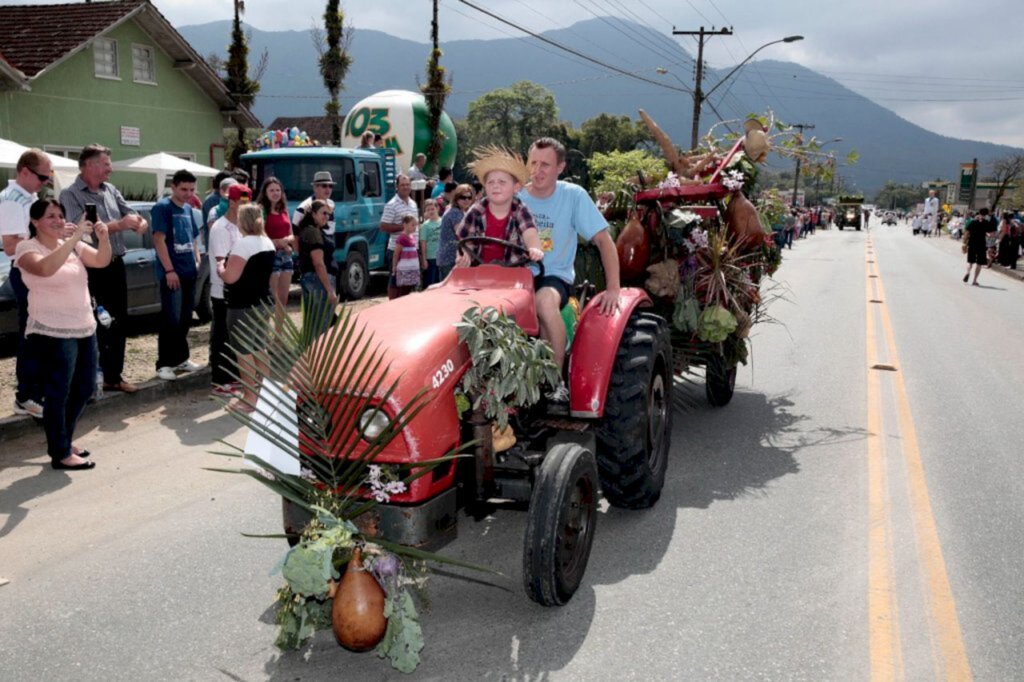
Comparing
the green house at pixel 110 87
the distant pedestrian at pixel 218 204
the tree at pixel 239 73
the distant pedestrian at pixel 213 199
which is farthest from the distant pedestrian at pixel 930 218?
the distant pedestrian at pixel 218 204

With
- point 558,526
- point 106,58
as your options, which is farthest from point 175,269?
point 106,58

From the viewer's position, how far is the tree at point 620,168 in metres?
6.89

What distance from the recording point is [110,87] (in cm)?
2573

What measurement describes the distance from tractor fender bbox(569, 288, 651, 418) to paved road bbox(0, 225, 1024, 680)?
2.59 ft

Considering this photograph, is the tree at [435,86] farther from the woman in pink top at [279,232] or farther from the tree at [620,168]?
the tree at [620,168]

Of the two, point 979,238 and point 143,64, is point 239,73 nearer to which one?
point 143,64

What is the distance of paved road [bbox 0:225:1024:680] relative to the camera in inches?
137

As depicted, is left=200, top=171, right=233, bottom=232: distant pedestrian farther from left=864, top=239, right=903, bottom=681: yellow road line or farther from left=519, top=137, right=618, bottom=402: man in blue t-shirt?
left=864, top=239, right=903, bottom=681: yellow road line

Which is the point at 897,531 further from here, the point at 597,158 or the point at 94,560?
the point at 94,560

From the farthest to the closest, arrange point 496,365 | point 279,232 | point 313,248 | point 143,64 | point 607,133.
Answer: point 607,133 → point 143,64 → point 279,232 → point 313,248 → point 496,365

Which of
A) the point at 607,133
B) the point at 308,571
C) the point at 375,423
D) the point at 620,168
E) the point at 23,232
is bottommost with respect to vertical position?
the point at 308,571

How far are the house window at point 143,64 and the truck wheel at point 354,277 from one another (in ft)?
55.1

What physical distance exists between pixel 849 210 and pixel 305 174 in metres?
76.4

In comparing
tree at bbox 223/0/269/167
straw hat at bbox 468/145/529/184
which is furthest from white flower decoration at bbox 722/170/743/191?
tree at bbox 223/0/269/167
